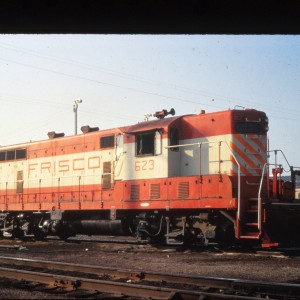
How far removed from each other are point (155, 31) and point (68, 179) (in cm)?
1229

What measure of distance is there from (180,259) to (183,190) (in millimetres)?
2486

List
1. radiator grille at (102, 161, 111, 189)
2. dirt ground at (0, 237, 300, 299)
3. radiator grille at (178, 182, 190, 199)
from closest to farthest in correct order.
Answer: dirt ground at (0, 237, 300, 299)
radiator grille at (178, 182, 190, 199)
radiator grille at (102, 161, 111, 189)

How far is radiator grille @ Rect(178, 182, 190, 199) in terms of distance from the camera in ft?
46.1

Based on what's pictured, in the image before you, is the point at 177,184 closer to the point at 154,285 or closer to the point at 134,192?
the point at 134,192

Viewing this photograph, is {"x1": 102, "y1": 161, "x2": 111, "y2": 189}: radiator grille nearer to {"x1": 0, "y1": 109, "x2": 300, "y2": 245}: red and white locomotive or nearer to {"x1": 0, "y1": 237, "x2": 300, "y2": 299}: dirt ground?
{"x1": 0, "y1": 109, "x2": 300, "y2": 245}: red and white locomotive

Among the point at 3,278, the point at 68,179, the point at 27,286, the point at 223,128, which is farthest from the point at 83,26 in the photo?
the point at 68,179

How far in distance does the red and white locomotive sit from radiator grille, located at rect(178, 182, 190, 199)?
0.03 m

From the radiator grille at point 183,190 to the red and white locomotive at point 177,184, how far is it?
0.03 meters

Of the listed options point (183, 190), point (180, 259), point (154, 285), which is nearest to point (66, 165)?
point (183, 190)

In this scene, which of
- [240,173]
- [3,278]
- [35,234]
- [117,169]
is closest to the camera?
[3,278]

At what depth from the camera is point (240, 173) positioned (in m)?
13.7

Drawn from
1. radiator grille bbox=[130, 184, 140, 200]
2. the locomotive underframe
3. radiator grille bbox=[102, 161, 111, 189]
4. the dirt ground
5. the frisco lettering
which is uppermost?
the frisco lettering

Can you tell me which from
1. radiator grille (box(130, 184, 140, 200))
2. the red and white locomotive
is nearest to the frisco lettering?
the red and white locomotive

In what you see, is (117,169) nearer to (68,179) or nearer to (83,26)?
(68,179)
